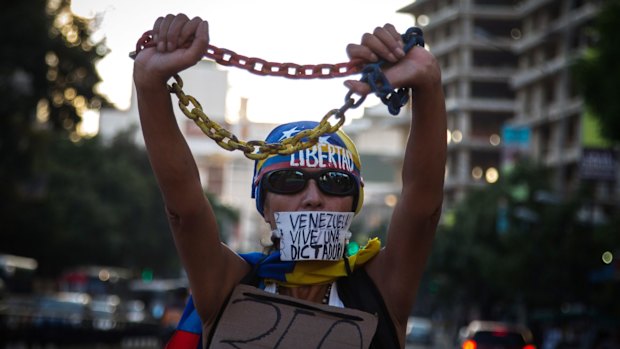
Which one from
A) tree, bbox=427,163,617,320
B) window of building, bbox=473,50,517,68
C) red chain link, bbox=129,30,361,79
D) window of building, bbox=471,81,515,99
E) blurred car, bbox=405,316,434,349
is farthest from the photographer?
window of building, bbox=471,81,515,99

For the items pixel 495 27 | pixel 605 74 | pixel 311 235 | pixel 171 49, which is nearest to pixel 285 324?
pixel 311 235

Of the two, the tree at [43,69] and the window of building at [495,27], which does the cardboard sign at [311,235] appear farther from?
the window of building at [495,27]

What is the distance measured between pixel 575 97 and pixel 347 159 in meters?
82.1

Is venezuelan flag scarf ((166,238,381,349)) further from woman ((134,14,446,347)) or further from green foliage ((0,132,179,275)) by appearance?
green foliage ((0,132,179,275))

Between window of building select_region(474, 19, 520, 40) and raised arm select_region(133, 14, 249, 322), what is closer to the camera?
raised arm select_region(133, 14, 249, 322)

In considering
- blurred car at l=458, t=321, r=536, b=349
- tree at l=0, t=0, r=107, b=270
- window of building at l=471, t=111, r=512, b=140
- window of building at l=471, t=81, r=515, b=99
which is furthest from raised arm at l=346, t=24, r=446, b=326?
window of building at l=471, t=81, r=515, b=99

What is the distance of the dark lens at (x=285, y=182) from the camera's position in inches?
152

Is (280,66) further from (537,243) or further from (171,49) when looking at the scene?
(537,243)

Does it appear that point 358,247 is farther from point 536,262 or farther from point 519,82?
point 519,82

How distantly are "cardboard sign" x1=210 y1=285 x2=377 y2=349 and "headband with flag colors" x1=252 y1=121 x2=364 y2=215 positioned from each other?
302 mm

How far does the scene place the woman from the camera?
3.37m

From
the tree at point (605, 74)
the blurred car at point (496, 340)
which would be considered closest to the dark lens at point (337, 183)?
the tree at point (605, 74)

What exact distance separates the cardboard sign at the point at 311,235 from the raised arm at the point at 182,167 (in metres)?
0.16

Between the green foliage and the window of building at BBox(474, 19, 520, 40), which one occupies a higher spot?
the window of building at BBox(474, 19, 520, 40)
